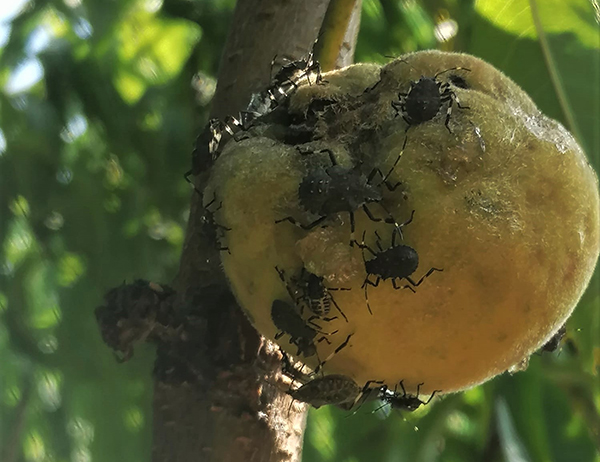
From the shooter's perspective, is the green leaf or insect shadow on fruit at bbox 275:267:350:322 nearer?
insect shadow on fruit at bbox 275:267:350:322

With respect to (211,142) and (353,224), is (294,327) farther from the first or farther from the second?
(211,142)

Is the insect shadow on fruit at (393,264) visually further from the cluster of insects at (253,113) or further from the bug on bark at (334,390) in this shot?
the cluster of insects at (253,113)

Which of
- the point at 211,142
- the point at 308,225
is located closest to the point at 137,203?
the point at 211,142

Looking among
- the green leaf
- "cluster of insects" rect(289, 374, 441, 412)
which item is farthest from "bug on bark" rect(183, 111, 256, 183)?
the green leaf

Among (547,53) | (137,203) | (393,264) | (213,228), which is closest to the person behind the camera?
(393,264)

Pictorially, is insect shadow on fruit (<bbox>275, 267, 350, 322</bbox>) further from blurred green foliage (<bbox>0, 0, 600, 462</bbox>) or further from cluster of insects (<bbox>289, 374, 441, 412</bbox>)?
blurred green foliage (<bbox>0, 0, 600, 462</bbox>)

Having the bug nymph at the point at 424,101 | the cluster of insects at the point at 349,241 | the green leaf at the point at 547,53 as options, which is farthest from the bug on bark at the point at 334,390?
the green leaf at the point at 547,53

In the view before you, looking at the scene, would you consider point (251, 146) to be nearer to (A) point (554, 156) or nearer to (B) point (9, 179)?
(A) point (554, 156)
